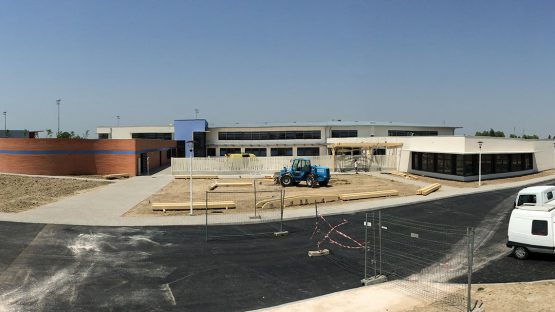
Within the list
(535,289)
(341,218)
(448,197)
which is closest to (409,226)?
(341,218)

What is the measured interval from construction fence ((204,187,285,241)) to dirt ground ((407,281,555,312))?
9897mm

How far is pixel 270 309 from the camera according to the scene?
11922 millimetres

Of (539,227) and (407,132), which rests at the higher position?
(407,132)

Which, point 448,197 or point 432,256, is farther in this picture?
point 448,197

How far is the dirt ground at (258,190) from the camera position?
29766mm

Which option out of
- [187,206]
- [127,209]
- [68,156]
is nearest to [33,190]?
[68,156]

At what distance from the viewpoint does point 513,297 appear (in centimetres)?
1235

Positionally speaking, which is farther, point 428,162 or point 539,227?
point 428,162

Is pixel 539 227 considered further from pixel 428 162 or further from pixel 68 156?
pixel 68 156

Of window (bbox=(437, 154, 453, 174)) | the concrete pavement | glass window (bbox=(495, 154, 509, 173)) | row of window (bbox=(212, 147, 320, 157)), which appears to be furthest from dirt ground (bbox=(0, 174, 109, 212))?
glass window (bbox=(495, 154, 509, 173))

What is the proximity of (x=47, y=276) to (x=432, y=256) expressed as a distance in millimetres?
14904

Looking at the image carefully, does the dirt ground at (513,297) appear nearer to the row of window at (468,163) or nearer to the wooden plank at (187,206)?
the wooden plank at (187,206)

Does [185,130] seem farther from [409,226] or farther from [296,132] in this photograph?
[409,226]

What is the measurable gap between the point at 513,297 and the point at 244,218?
15.7m
